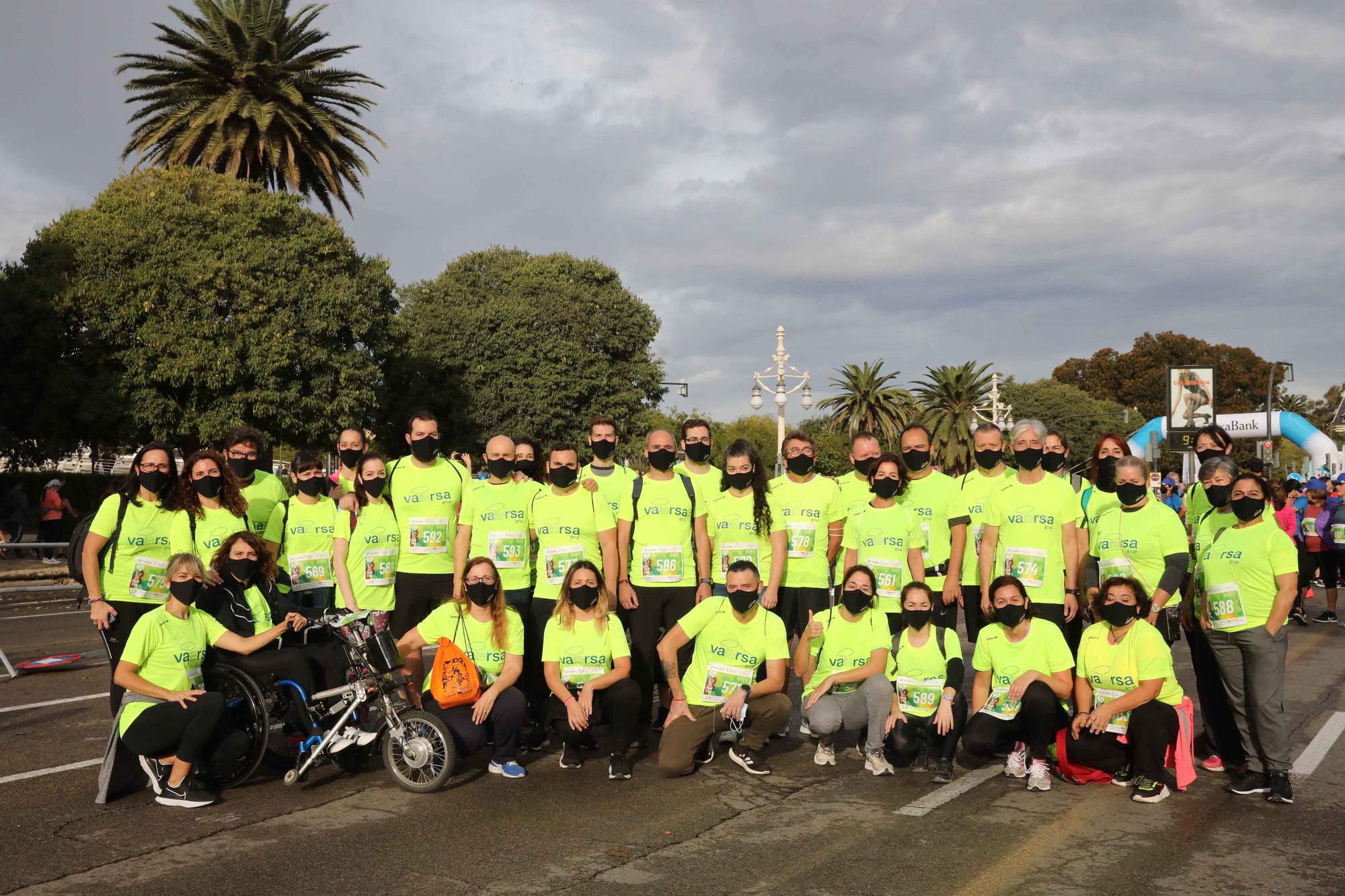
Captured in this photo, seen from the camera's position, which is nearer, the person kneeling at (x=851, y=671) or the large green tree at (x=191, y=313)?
the person kneeling at (x=851, y=671)

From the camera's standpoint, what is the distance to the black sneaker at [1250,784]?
647 cm

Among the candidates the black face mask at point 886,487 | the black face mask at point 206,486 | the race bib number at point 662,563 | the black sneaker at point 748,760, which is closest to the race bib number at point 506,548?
the race bib number at point 662,563

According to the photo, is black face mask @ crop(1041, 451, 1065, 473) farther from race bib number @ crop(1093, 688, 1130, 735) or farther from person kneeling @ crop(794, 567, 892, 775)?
race bib number @ crop(1093, 688, 1130, 735)

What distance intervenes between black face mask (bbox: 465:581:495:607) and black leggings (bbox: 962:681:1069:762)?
3.03m

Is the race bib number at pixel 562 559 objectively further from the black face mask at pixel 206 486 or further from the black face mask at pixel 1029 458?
the black face mask at pixel 1029 458

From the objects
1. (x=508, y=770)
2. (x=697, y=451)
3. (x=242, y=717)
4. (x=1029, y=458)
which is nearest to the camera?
(x=242, y=717)

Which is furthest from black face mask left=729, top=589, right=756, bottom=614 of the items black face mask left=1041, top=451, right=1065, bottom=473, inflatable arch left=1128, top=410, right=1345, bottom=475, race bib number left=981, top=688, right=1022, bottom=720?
inflatable arch left=1128, top=410, right=1345, bottom=475

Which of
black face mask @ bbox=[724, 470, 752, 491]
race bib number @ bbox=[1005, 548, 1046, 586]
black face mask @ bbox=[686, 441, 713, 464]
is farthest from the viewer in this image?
black face mask @ bbox=[686, 441, 713, 464]

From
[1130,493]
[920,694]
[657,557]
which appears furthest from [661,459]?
[1130,493]

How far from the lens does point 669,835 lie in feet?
18.6

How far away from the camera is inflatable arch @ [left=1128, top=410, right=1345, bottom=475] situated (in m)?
50.1

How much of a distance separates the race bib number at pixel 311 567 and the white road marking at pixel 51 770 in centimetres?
167

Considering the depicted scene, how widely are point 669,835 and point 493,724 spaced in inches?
63.1

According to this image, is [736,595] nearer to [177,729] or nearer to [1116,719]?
[1116,719]
